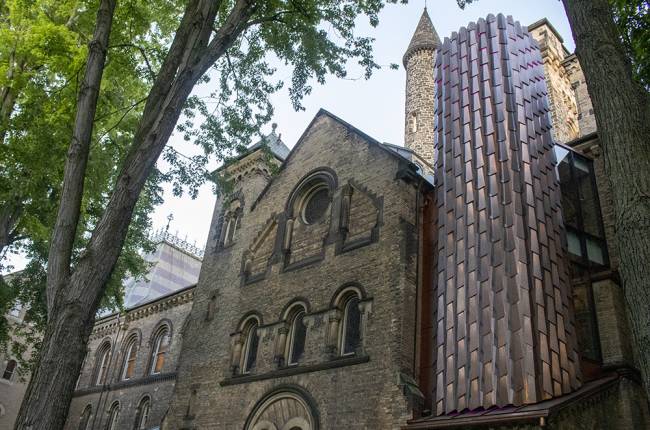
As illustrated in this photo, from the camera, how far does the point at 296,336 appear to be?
14680 mm

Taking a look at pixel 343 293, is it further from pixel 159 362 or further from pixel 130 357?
pixel 130 357

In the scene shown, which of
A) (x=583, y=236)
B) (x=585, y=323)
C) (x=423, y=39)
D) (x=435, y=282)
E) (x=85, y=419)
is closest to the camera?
(x=585, y=323)

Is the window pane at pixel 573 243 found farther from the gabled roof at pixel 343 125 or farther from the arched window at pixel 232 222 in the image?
the arched window at pixel 232 222

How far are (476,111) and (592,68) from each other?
23.8 ft

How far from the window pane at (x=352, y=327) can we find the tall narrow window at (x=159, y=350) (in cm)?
1174

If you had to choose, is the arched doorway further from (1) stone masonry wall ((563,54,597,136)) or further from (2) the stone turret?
(1) stone masonry wall ((563,54,597,136))

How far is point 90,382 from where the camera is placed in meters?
26.9

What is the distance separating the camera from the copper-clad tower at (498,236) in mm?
10398

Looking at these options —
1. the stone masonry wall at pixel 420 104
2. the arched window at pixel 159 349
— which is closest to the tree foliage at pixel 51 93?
the arched window at pixel 159 349

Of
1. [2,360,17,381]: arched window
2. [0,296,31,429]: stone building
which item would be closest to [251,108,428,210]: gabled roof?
[0,296,31,429]: stone building

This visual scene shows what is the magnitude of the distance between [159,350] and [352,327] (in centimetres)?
1278

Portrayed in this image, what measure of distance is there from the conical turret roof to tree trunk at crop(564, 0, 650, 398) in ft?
87.2

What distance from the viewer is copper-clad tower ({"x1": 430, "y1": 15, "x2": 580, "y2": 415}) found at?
10398 millimetres

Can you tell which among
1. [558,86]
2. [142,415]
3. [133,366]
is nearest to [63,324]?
[142,415]
